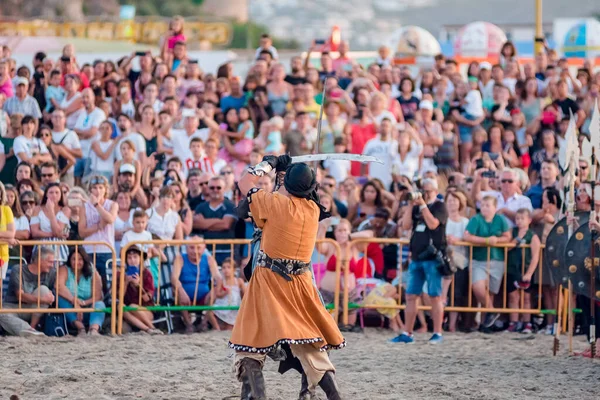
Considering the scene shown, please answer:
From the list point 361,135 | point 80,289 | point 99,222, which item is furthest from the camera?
point 361,135

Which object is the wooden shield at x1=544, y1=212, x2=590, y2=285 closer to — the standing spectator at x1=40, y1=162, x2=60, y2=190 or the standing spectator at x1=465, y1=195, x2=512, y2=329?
the standing spectator at x1=465, y1=195, x2=512, y2=329

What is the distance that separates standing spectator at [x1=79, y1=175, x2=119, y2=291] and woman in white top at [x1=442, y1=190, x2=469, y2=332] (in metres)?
3.58

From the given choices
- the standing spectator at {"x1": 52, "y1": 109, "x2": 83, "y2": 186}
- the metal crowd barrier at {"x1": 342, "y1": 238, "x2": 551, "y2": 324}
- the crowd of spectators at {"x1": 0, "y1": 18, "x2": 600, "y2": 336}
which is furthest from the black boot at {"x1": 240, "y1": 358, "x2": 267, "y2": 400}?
the standing spectator at {"x1": 52, "y1": 109, "x2": 83, "y2": 186}

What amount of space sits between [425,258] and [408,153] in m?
3.44

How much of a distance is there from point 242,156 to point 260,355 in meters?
7.17

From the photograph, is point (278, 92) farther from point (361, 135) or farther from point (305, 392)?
point (305, 392)

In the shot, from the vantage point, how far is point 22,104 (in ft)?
50.3

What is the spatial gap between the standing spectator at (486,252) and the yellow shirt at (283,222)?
4846 mm

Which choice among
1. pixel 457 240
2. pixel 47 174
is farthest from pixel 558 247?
pixel 47 174

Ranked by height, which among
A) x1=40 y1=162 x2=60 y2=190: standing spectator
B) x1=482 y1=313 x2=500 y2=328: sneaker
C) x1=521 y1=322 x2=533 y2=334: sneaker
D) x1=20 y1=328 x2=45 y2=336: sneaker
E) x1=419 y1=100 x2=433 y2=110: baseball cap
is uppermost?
x1=419 y1=100 x2=433 y2=110: baseball cap

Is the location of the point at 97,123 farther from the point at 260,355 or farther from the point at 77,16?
the point at 77,16

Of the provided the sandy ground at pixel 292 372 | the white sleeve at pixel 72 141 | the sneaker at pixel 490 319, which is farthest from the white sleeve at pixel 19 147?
the sneaker at pixel 490 319

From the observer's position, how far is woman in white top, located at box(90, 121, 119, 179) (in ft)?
48.3

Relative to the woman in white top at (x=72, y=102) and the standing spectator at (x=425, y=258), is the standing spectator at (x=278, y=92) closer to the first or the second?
the woman in white top at (x=72, y=102)
